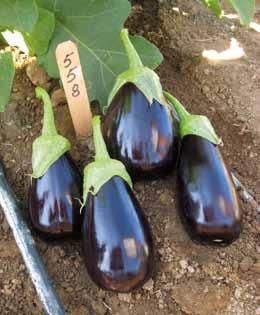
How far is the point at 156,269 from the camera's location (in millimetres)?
1771

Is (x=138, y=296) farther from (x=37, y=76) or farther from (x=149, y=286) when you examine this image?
(x=37, y=76)

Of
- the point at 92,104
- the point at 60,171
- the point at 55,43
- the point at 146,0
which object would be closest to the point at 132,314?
the point at 60,171

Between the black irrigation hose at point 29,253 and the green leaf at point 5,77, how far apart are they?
0.66ft

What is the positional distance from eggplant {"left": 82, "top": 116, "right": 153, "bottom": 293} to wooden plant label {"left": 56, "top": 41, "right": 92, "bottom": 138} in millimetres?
279

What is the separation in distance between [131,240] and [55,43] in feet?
2.29

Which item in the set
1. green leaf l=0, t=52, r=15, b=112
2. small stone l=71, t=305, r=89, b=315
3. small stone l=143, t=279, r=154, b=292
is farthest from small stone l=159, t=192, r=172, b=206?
green leaf l=0, t=52, r=15, b=112

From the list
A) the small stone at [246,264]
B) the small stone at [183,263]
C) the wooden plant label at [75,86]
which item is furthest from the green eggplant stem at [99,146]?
the small stone at [246,264]

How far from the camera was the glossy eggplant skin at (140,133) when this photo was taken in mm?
1758

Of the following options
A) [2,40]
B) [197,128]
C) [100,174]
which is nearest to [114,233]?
[100,174]

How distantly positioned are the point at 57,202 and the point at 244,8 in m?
0.72

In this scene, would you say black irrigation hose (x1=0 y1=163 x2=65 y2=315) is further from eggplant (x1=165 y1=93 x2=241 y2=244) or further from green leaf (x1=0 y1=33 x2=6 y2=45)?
green leaf (x1=0 y1=33 x2=6 y2=45)

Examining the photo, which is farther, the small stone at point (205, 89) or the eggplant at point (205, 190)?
the small stone at point (205, 89)

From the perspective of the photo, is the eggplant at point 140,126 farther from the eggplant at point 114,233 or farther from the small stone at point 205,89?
the small stone at point 205,89

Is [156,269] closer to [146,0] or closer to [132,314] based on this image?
[132,314]
